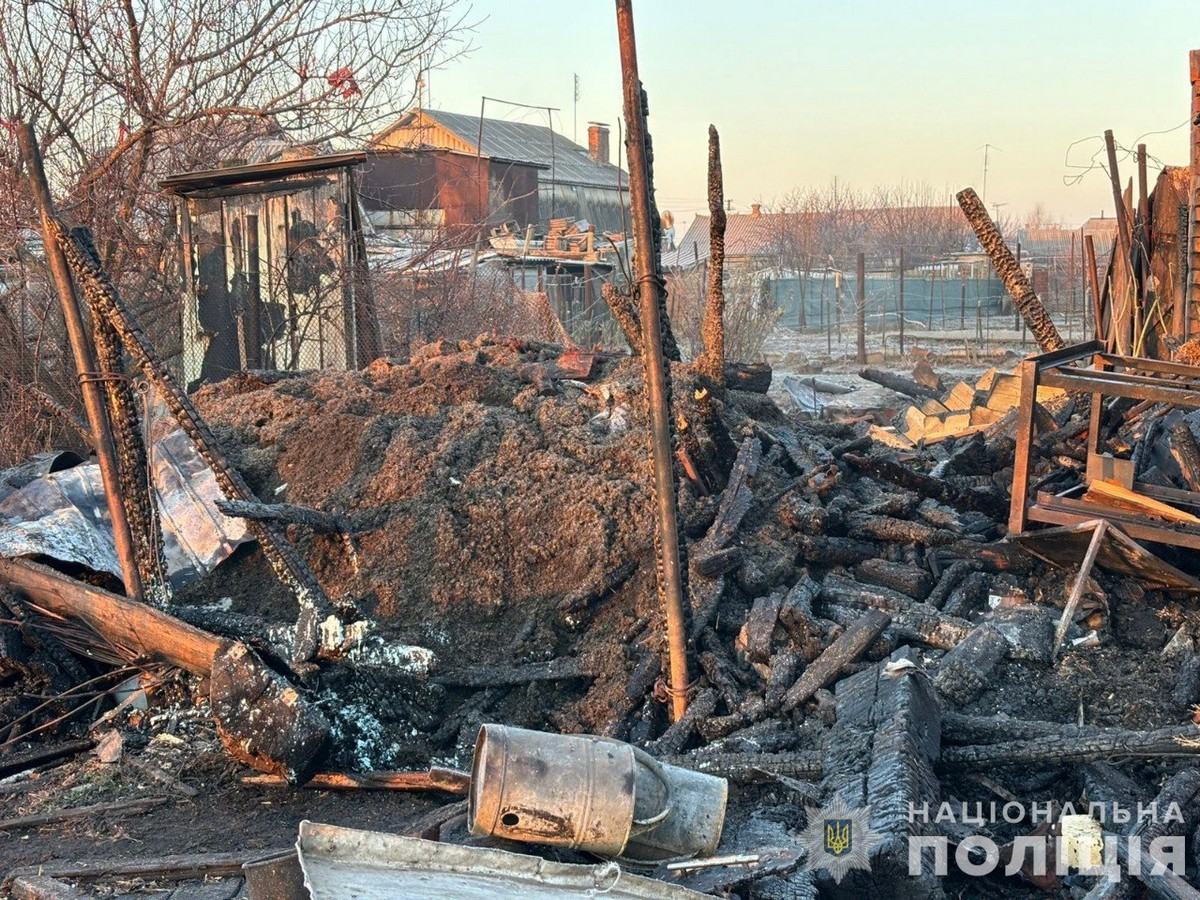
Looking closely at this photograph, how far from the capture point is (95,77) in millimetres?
11578

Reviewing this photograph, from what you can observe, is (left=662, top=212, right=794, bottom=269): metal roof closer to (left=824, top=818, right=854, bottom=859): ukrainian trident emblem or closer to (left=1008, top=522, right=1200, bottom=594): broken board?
(left=1008, top=522, right=1200, bottom=594): broken board

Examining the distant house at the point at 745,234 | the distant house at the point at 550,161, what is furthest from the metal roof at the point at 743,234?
the distant house at the point at 550,161

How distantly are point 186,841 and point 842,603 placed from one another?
138 inches

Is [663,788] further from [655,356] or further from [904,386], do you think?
[904,386]

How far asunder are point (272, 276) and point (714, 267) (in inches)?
232

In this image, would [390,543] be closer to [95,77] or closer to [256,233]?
[256,233]

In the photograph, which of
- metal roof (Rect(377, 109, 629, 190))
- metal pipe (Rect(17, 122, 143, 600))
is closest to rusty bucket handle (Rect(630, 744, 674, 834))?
metal pipe (Rect(17, 122, 143, 600))

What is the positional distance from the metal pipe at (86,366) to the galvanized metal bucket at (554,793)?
3267 mm

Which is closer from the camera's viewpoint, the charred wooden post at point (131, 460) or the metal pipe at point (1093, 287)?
the charred wooden post at point (131, 460)

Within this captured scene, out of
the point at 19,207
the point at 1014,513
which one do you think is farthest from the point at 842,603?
the point at 19,207

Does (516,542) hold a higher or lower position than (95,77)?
lower

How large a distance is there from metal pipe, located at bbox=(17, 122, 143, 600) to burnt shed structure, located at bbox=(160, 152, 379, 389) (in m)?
5.02

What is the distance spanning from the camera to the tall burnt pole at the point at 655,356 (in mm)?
4051

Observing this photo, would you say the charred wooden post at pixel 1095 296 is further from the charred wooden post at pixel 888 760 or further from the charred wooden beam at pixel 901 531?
the charred wooden post at pixel 888 760
